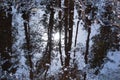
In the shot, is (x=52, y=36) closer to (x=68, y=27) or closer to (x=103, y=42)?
(x=68, y=27)

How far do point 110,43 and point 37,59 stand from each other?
136cm

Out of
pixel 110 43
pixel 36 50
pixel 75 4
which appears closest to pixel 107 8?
pixel 75 4

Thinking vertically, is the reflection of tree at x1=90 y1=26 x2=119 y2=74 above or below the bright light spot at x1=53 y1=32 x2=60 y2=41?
below

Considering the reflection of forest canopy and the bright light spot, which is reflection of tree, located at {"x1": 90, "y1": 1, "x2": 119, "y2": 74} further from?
the bright light spot

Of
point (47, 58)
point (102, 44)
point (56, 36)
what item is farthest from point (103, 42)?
point (47, 58)

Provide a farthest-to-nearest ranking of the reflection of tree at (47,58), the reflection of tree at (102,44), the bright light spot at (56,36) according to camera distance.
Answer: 1. the bright light spot at (56,36)
2. the reflection of tree at (102,44)
3. the reflection of tree at (47,58)

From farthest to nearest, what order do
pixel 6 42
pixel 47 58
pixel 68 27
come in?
pixel 68 27 → pixel 6 42 → pixel 47 58

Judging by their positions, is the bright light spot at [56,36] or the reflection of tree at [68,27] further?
the bright light spot at [56,36]

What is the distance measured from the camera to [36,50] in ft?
18.0

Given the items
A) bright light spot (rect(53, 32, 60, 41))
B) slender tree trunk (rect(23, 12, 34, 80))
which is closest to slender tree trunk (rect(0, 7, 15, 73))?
slender tree trunk (rect(23, 12, 34, 80))

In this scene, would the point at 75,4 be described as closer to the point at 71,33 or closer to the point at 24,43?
the point at 71,33

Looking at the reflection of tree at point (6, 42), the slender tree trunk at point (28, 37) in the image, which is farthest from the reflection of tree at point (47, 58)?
the reflection of tree at point (6, 42)

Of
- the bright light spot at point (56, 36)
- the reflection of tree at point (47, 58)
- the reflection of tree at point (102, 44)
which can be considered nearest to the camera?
the reflection of tree at point (47, 58)

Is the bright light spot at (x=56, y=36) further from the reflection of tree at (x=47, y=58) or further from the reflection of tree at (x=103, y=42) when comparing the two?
the reflection of tree at (x=103, y=42)
